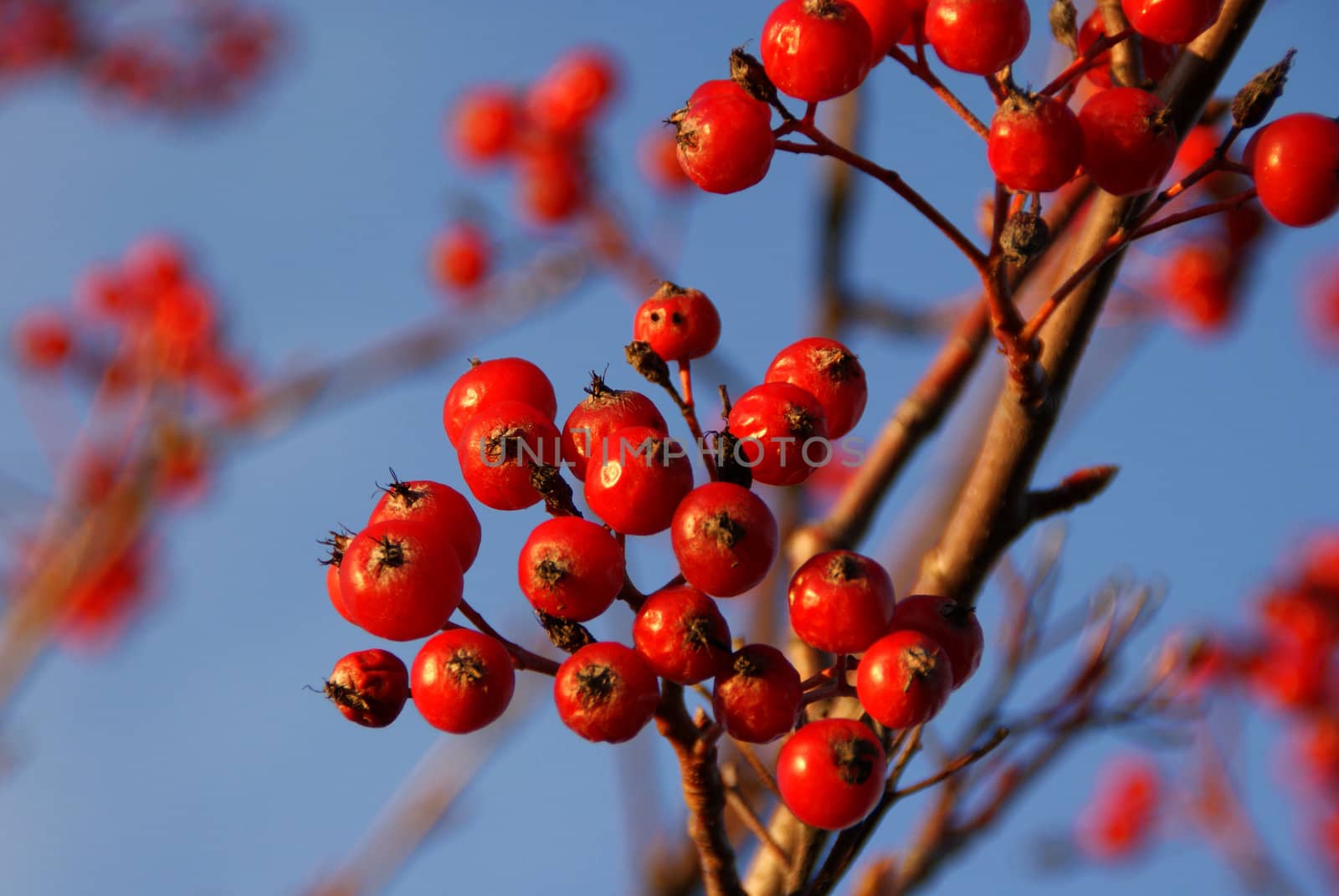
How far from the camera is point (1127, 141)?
1562mm

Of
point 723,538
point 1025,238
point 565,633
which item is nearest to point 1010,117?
point 1025,238

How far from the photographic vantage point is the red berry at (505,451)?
1569 millimetres

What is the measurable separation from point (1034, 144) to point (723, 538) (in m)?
0.66

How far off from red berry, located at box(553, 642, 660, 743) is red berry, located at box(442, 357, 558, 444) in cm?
41

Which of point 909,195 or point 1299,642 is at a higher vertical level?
point 909,195

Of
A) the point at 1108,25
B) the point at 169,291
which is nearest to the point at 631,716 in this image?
the point at 1108,25

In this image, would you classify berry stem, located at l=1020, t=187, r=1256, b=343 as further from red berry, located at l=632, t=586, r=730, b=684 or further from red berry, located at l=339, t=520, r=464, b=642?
red berry, located at l=339, t=520, r=464, b=642

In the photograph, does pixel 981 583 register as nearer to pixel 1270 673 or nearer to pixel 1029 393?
pixel 1029 393

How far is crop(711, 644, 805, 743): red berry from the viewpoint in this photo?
1452mm

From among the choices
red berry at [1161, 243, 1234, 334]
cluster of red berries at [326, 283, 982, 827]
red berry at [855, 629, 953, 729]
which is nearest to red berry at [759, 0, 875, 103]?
cluster of red berries at [326, 283, 982, 827]

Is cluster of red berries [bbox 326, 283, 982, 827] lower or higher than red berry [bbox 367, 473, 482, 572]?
lower

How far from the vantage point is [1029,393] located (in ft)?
5.57

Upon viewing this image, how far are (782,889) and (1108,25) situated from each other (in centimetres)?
144

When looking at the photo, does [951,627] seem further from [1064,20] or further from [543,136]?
[543,136]
